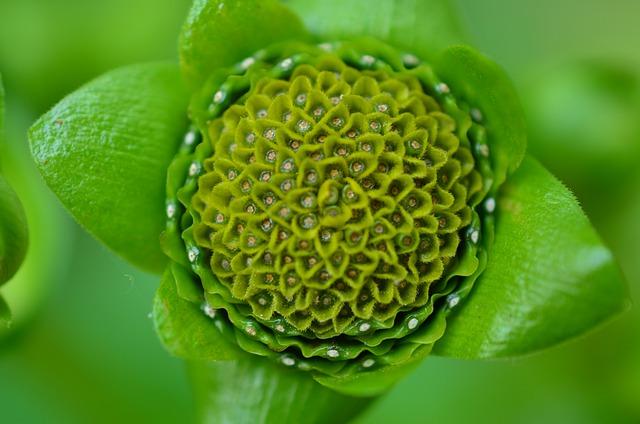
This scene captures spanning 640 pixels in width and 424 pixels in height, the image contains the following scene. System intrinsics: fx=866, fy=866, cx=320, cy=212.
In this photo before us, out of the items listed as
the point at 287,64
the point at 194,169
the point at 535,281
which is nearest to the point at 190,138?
the point at 194,169

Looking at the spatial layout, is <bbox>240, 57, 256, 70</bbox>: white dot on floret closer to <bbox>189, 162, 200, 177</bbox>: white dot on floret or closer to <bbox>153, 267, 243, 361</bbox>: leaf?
<bbox>189, 162, 200, 177</bbox>: white dot on floret

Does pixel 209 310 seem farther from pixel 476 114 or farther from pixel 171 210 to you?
pixel 476 114

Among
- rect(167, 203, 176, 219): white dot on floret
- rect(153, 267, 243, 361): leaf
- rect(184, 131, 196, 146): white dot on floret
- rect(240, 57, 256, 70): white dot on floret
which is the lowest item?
rect(153, 267, 243, 361): leaf

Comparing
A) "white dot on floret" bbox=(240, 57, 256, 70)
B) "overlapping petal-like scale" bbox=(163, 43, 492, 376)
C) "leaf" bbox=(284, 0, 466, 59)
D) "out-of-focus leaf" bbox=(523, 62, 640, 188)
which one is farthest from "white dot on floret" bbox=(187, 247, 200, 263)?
"out-of-focus leaf" bbox=(523, 62, 640, 188)

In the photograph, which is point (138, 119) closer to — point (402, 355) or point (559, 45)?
point (402, 355)

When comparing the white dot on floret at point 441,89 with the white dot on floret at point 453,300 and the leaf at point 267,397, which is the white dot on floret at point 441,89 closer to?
the white dot on floret at point 453,300

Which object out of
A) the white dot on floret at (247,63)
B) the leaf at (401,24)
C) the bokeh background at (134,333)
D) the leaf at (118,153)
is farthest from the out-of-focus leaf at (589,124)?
the leaf at (118,153)
